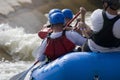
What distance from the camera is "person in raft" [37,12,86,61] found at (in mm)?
4910

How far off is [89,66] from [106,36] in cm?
36

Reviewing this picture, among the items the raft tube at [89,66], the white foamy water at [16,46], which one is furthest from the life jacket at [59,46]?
the white foamy water at [16,46]

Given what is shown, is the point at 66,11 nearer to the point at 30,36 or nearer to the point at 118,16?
the point at 118,16

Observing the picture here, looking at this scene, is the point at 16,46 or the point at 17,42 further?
the point at 17,42

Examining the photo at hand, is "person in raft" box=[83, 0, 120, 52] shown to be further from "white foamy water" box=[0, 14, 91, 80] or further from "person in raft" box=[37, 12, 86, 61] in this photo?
"white foamy water" box=[0, 14, 91, 80]

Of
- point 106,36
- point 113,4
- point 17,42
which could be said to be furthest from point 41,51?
point 17,42

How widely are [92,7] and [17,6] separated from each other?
286 cm

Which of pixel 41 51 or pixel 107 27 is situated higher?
pixel 41 51

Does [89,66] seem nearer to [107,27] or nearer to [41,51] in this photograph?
[107,27]

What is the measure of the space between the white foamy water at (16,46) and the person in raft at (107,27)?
4.09 m

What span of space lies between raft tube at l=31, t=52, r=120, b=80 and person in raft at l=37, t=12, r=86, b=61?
18.0 inches

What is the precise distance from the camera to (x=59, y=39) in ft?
16.2

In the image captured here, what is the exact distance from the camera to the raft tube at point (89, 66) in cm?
438

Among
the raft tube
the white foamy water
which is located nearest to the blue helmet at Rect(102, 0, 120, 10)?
the raft tube
